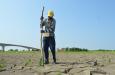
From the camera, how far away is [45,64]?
1201 cm

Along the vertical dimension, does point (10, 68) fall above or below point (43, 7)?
below

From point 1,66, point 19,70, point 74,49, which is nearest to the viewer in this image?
point 19,70

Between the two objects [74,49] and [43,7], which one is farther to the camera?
[74,49]

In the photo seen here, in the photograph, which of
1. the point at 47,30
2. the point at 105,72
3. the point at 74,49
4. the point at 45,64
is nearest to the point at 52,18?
the point at 47,30

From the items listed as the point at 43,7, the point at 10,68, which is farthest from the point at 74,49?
the point at 10,68

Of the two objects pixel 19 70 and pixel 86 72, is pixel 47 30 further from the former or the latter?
pixel 86 72

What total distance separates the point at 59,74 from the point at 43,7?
3740 millimetres

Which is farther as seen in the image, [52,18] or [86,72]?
[52,18]

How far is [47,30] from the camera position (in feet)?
41.1

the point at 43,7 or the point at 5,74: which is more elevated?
the point at 43,7

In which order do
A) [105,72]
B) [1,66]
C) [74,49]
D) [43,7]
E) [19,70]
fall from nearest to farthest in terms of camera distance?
1. [105,72]
2. [19,70]
3. [1,66]
4. [43,7]
5. [74,49]

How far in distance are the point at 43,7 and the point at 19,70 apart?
2.97 meters

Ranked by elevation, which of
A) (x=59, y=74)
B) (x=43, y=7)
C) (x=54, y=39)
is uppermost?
(x=43, y=7)

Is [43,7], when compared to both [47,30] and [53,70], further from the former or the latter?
[53,70]
